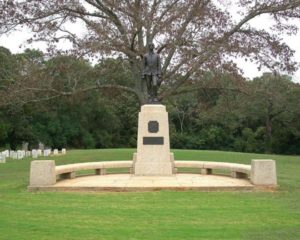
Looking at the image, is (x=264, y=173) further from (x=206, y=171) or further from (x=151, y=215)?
(x=151, y=215)

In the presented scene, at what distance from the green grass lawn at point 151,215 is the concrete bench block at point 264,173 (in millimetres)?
424

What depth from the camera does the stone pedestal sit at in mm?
14023

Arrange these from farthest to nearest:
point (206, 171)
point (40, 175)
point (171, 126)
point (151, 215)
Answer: point (171, 126) < point (206, 171) < point (40, 175) < point (151, 215)

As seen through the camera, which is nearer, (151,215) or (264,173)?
(151,215)

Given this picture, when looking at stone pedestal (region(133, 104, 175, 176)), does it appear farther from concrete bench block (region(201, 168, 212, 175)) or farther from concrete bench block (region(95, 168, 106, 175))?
concrete bench block (region(201, 168, 212, 175))

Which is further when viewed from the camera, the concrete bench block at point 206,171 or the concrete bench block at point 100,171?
the concrete bench block at point 206,171

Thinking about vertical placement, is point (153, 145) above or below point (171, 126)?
below

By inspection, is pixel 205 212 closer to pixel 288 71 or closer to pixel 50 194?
pixel 50 194

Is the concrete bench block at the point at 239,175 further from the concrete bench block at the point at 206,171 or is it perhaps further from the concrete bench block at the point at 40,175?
the concrete bench block at the point at 40,175

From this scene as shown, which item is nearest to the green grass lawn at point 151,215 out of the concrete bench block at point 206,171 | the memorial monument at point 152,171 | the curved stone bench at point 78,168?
the memorial monument at point 152,171

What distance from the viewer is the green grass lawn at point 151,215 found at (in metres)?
6.57

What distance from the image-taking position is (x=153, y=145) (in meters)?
14.1

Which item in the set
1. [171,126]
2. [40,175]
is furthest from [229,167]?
[171,126]

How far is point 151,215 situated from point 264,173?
14.5 feet
